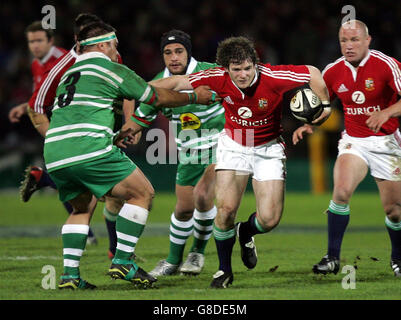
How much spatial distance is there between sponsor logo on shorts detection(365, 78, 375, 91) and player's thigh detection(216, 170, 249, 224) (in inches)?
55.0

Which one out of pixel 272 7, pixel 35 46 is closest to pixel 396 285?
pixel 35 46

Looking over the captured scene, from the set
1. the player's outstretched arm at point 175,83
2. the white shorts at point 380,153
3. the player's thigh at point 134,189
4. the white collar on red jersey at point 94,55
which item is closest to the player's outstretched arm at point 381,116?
the white shorts at point 380,153

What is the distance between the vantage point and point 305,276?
6.77m

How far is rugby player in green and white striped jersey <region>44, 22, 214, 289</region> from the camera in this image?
19.3ft

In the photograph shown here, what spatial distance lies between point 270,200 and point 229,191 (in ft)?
1.37

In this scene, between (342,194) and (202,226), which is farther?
(202,226)

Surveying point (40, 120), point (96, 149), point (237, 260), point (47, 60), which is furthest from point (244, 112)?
point (47, 60)

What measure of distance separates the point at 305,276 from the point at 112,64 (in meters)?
2.43

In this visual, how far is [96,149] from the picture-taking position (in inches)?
231

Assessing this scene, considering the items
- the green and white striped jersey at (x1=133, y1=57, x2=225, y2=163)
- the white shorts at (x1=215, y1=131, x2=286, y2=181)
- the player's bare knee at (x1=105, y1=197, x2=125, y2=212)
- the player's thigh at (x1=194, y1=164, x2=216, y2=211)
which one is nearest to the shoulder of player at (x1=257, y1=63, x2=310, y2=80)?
the white shorts at (x1=215, y1=131, x2=286, y2=181)

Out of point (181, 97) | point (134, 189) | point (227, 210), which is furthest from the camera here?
point (227, 210)

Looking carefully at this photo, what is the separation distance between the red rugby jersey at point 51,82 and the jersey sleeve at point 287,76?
237cm

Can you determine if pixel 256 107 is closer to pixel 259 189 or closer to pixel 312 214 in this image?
pixel 259 189

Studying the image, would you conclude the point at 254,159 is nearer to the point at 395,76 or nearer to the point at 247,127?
the point at 247,127
